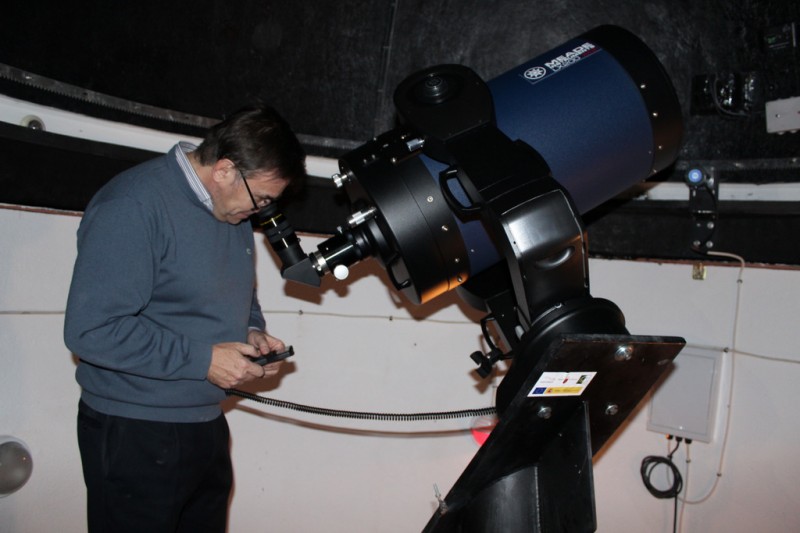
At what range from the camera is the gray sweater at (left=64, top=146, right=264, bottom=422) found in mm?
1395

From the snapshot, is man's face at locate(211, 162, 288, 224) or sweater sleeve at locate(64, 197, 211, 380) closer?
sweater sleeve at locate(64, 197, 211, 380)

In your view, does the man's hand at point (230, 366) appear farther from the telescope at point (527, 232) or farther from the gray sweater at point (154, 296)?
the telescope at point (527, 232)

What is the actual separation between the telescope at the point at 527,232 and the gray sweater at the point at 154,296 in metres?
0.18

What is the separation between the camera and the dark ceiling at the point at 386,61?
6.56 ft

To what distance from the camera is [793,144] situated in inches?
84.7

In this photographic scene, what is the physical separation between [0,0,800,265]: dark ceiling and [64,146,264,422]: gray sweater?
0.52 m

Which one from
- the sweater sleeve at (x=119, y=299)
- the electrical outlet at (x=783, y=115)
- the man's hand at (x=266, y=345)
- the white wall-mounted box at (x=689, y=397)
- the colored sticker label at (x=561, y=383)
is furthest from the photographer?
the white wall-mounted box at (x=689, y=397)

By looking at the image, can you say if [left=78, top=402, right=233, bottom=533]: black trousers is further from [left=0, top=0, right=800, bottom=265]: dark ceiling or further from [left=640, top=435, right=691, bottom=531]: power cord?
[left=640, top=435, right=691, bottom=531]: power cord

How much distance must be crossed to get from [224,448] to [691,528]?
5.07 feet

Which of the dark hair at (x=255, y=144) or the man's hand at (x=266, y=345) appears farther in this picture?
the man's hand at (x=266, y=345)

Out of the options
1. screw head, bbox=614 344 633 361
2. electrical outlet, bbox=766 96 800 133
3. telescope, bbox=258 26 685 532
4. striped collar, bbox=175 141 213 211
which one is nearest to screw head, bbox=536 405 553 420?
telescope, bbox=258 26 685 532

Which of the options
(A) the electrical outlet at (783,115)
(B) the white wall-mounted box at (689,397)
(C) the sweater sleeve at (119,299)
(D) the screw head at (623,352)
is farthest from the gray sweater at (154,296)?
(A) the electrical outlet at (783,115)

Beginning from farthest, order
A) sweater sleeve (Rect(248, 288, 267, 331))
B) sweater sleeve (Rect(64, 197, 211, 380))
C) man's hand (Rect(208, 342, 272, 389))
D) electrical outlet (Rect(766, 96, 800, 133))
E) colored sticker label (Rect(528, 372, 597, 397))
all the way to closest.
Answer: electrical outlet (Rect(766, 96, 800, 133)) < sweater sleeve (Rect(248, 288, 267, 331)) < man's hand (Rect(208, 342, 272, 389)) < sweater sleeve (Rect(64, 197, 211, 380)) < colored sticker label (Rect(528, 372, 597, 397))

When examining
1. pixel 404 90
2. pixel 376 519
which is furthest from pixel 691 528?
pixel 404 90
